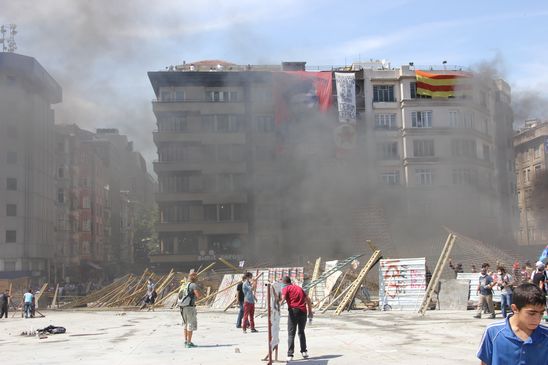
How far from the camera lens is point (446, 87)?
61438mm

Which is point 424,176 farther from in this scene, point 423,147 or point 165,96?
point 165,96

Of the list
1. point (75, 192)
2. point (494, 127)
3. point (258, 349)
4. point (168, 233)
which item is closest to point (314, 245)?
point (168, 233)

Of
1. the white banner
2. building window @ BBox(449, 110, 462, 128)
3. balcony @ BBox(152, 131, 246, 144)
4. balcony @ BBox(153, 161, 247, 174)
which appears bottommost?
balcony @ BBox(153, 161, 247, 174)

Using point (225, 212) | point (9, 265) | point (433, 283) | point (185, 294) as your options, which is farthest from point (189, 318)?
point (225, 212)

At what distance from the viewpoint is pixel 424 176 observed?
6100 cm

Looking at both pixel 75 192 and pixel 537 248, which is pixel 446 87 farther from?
pixel 75 192

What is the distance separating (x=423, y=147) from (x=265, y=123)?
14863 mm

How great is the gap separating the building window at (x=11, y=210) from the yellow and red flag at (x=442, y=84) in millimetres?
37838

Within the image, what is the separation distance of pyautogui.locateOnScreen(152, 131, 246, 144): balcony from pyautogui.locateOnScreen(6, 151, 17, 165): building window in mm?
12088

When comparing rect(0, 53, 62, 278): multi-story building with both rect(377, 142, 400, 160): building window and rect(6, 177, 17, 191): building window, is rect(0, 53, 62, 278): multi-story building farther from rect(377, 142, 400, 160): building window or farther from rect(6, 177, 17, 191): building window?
rect(377, 142, 400, 160): building window

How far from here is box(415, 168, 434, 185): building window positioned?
60812 millimetres

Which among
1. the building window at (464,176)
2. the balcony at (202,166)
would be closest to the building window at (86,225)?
the balcony at (202,166)

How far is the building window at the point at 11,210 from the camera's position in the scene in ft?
188

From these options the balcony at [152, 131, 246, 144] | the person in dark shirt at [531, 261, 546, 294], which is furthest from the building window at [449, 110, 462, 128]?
the person in dark shirt at [531, 261, 546, 294]
